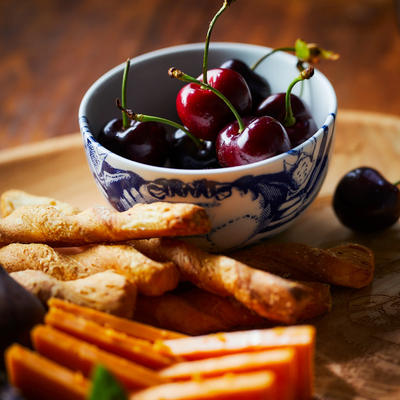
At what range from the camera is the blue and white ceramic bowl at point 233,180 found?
2.17ft

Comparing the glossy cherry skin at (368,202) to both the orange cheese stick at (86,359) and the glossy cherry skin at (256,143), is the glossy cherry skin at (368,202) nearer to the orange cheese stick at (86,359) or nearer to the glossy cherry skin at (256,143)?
Answer: the glossy cherry skin at (256,143)

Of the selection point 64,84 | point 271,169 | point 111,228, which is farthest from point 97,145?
point 64,84

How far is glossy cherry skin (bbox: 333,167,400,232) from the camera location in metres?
0.83

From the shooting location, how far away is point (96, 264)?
682mm

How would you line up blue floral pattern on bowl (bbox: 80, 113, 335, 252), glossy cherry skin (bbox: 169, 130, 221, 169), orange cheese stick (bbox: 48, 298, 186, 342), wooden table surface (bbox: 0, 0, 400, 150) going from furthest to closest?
wooden table surface (bbox: 0, 0, 400, 150), glossy cherry skin (bbox: 169, 130, 221, 169), blue floral pattern on bowl (bbox: 80, 113, 335, 252), orange cheese stick (bbox: 48, 298, 186, 342)

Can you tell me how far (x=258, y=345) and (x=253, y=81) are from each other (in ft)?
1.61

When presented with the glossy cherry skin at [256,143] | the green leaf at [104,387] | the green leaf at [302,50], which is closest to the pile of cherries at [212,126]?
the glossy cherry skin at [256,143]

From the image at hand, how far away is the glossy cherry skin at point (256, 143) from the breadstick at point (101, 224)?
0.36 ft

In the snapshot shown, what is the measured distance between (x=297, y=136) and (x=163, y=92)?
30 centimetres

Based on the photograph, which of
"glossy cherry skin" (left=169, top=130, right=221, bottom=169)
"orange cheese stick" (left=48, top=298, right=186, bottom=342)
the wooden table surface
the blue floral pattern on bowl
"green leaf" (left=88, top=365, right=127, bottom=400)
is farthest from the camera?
the wooden table surface

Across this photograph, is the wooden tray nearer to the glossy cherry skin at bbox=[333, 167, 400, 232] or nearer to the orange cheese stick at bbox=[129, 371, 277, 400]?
the glossy cherry skin at bbox=[333, 167, 400, 232]

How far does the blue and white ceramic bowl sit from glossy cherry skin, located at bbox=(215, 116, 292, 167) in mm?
23

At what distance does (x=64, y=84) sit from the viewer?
63.4 inches

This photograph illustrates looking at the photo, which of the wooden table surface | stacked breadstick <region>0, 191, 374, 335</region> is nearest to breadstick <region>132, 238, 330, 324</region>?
stacked breadstick <region>0, 191, 374, 335</region>
